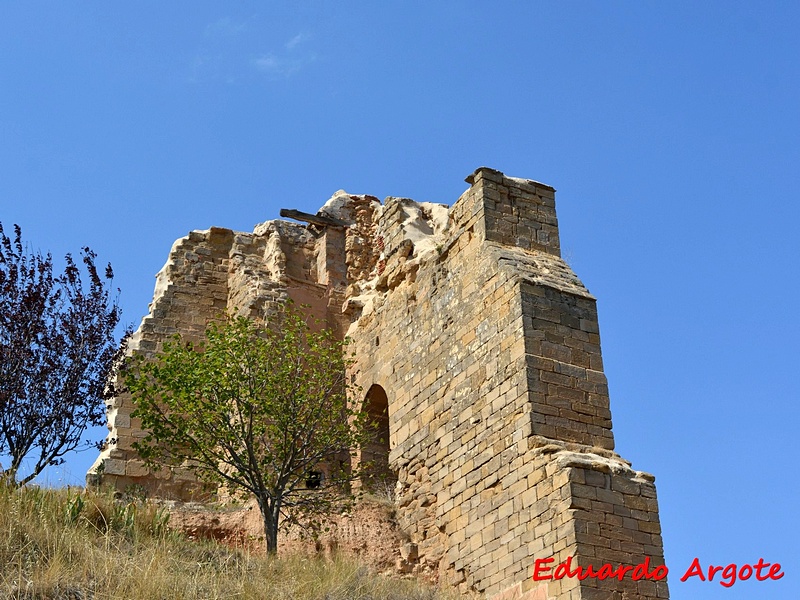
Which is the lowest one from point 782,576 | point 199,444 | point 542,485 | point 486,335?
point 782,576

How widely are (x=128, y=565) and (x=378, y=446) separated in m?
6.01

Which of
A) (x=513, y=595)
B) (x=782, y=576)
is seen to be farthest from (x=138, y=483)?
(x=782, y=576)

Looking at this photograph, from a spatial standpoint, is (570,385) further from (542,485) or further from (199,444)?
(199,444)

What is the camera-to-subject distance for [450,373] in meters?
12.4

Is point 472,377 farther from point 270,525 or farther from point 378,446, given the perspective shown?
point 378,446

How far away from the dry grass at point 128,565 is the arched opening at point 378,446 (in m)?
2.44

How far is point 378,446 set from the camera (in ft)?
47.7

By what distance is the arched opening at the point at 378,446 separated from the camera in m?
13.7

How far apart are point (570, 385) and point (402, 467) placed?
8.99ft

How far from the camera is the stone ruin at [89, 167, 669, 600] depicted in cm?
1024

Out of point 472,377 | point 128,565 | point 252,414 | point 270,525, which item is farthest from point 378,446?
point 128,565

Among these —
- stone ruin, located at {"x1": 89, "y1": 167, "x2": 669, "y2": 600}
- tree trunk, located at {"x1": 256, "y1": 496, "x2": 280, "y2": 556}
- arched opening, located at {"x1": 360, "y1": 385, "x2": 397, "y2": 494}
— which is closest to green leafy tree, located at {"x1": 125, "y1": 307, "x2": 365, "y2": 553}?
tree trunk, located at {"x1": 256, "y1": 496, "x2": 280, "y2": 556}

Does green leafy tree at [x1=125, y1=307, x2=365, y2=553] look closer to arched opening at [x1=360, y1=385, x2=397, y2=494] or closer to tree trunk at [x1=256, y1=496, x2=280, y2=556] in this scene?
tree trunk at [x1=256, y1=496, x2=280, y2=556]

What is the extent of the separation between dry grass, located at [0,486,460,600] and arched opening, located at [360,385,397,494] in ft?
7.99
